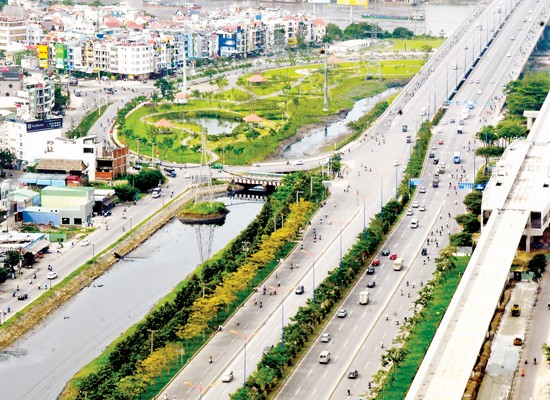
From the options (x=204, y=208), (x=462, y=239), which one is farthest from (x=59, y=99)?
(x=462, y=239)

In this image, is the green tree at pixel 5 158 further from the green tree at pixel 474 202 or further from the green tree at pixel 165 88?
the green tree at pixel 474 202

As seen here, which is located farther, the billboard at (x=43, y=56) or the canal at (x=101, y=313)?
the billboard at (x=43, y=56)

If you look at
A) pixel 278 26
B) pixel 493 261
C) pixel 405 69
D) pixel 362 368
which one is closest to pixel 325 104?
pixel 405 69

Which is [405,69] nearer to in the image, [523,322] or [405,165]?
[405,165]

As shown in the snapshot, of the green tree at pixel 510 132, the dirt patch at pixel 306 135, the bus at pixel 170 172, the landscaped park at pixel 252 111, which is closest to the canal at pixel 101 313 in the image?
the bus at pixel 170 172

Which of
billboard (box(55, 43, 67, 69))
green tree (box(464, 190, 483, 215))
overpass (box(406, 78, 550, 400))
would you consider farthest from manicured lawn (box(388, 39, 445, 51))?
green tree (box(464, 190, 483, 215))

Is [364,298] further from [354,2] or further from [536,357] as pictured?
[354,2]
